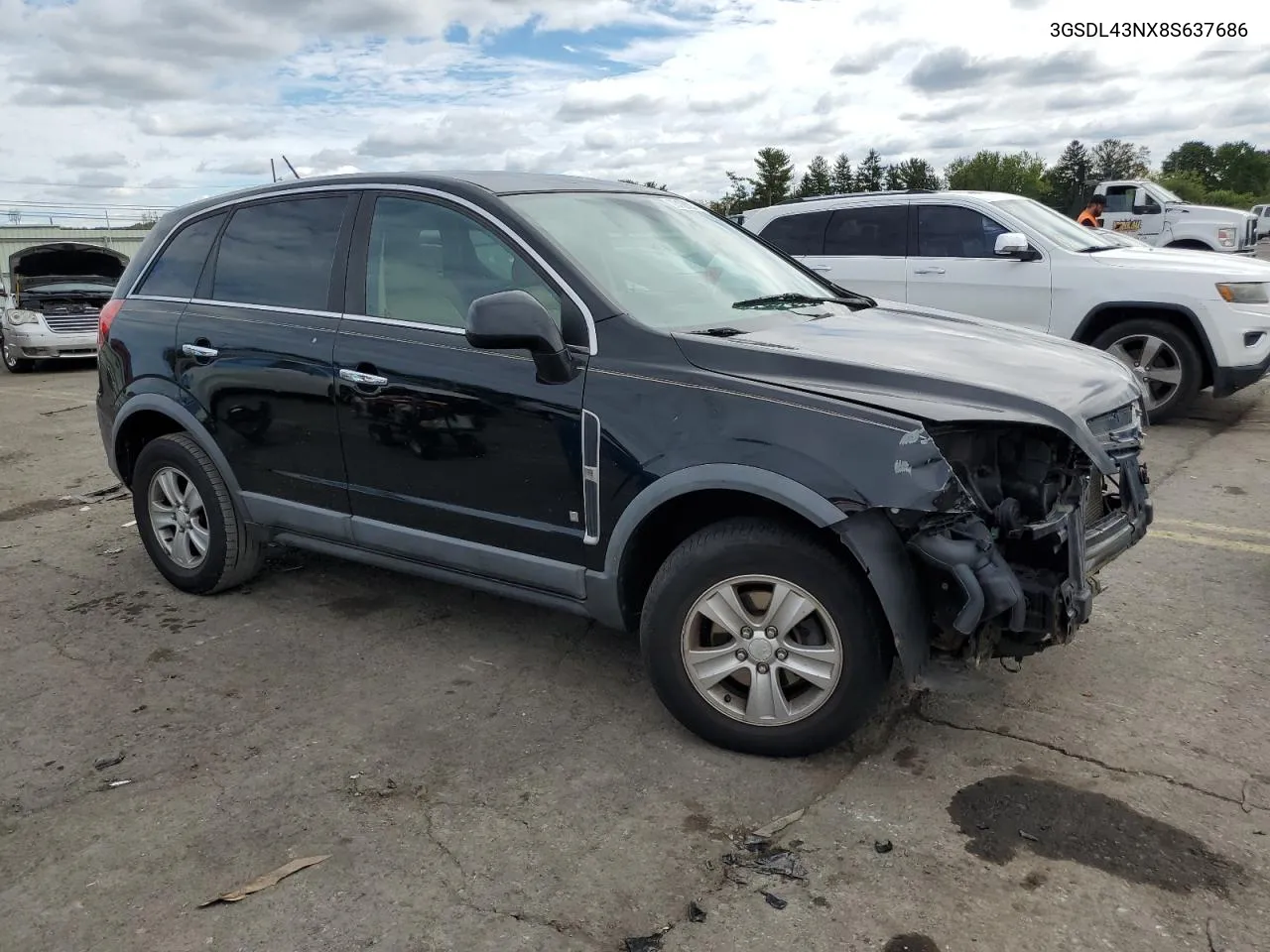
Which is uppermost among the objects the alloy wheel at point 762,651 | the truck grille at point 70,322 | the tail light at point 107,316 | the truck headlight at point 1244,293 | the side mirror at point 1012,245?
the side mirror at point 1012,245

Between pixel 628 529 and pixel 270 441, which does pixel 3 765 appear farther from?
pixel 628 529

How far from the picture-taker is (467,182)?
12.6ft

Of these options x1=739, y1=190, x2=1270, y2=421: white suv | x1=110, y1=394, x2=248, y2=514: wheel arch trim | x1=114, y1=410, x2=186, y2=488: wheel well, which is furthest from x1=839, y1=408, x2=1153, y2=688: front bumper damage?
x1=739, y1=190, x2=1270, y2=421: white suv

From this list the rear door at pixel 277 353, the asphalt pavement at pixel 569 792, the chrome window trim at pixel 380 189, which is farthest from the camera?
the rear door at pixel 277 353

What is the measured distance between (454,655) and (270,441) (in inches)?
48.2

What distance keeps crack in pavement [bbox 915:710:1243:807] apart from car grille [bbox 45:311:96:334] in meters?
14.0

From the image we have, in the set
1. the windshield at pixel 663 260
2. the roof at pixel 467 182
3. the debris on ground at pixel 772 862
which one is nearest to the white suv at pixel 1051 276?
the windshield at pixel 663 260

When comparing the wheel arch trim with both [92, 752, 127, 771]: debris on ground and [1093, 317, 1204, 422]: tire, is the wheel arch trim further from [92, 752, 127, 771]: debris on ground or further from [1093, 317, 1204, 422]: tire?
[1093, 317, 1204, 422]: tire

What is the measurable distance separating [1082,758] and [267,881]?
7.98ft

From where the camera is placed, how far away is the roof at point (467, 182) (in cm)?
386

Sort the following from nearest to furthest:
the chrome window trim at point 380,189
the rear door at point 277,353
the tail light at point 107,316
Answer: the chrome window trim at point 380,189 → the rear door at point 277,353 → the tail light at point 107,316

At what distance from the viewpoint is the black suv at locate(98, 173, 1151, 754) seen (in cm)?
292

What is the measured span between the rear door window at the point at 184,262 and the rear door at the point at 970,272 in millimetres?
5685

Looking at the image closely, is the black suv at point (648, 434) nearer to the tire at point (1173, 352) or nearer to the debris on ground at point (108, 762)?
the debris on ground at point (108, 762)
